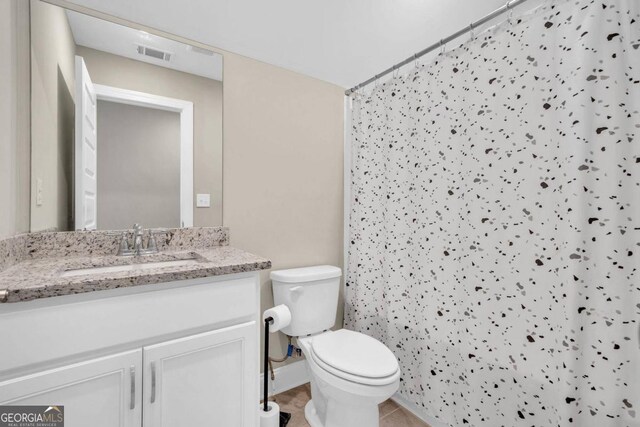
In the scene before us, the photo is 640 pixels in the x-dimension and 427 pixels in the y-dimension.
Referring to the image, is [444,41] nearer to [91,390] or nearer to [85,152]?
[85,152]

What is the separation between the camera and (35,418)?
2.79 feet

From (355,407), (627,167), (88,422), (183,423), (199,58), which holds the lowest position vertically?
(355,407)

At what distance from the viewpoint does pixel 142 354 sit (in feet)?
3.25

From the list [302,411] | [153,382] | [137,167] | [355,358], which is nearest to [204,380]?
[153,382]

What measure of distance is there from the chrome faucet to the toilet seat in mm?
943

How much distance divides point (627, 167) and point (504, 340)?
758 mm

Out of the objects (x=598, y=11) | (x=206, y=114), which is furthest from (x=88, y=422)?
(x=598, y=11)

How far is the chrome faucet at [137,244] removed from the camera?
4.58 feet

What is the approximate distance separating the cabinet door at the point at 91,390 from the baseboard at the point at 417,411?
1.40m

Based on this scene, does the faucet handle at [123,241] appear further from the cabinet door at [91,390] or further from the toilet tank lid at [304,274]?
the toilet tank lid at [304,274]

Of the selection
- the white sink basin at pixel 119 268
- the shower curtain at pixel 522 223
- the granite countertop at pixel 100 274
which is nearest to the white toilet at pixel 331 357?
the shower curtain at pixel 522 223

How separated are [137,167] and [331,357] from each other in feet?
4.42

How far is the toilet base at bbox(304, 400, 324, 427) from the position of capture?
1.56 meters

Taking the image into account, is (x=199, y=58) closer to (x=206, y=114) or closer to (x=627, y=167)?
(x=206, y=114)
